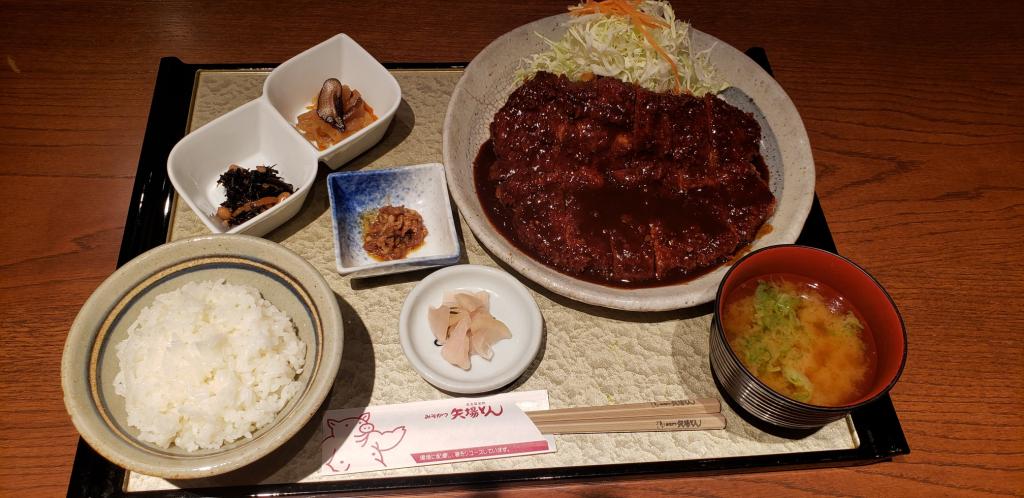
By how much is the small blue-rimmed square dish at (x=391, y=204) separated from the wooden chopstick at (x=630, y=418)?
0.87 metres

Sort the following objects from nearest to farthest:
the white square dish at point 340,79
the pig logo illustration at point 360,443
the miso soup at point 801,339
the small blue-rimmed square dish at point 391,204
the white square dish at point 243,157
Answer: the miso soup at point 801,339 → the pig logo illustration at point 360,443 → the small blue-rimmed square dish at point 391,204 → the white square dish at point 243,157 → the white square dish at point 340,79

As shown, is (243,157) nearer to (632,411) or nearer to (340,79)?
(340,79)

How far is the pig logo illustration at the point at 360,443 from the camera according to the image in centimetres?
242

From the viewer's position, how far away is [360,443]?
2477mm

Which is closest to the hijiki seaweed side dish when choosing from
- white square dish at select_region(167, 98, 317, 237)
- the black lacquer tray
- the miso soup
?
white square dish at select_region(167, 98, 317, 237)

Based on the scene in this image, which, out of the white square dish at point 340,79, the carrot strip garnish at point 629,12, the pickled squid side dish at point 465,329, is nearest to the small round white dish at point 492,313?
the pickled squid side dish at point 465,329

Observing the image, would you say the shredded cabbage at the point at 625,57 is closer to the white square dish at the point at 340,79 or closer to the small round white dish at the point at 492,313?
the white square dish at the point at 340,79

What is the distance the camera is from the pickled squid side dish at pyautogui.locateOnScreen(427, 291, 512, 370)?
2.56m

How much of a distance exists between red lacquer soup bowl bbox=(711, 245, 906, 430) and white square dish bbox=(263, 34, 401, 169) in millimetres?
2006

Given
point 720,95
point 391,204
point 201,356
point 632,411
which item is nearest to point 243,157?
point 391,204

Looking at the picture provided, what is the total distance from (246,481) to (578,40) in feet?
9.55

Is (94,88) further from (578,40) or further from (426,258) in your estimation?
(578,40)

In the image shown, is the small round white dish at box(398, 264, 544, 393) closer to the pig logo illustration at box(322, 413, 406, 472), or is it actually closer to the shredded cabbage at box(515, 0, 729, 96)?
the pig logo illustration at box(322, 413, 406, 472)

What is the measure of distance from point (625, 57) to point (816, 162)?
4.43 feet
